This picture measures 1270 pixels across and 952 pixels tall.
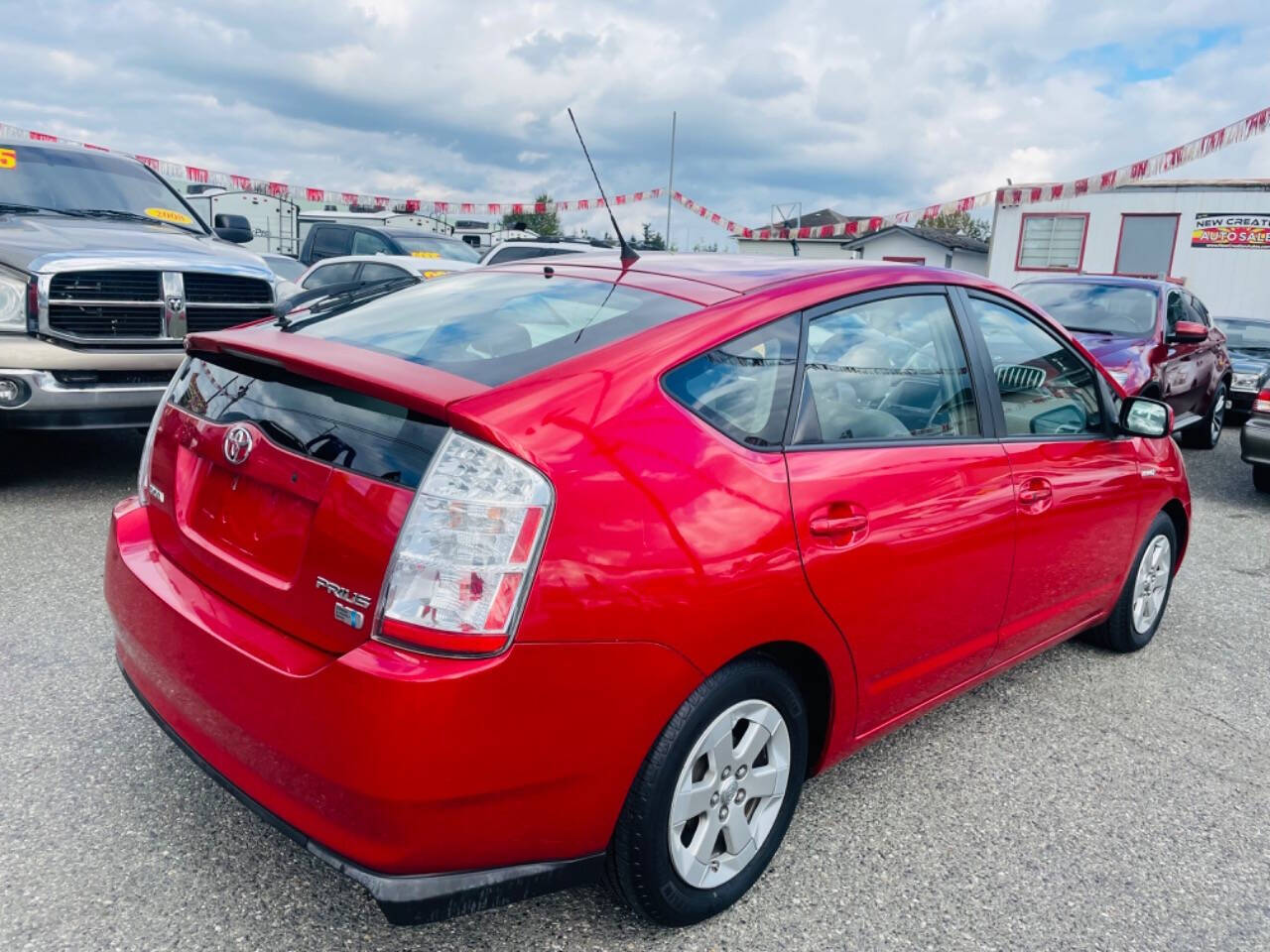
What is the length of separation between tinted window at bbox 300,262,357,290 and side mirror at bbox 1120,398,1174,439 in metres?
8.63

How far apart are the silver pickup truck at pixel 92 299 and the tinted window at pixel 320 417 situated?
129 inches

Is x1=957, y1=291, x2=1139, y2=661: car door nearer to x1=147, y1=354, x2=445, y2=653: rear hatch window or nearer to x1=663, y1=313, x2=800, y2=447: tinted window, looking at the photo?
x1=663, y1=313, x2=800, y2=447: tinted window

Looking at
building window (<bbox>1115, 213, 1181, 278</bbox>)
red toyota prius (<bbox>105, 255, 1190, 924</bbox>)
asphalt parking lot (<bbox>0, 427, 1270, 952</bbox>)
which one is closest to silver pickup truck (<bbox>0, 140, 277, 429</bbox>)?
asphalt parking lot (<bbox>0, 427, 1270, 952</bbox>)

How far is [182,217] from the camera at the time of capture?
278 inches

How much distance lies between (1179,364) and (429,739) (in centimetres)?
899

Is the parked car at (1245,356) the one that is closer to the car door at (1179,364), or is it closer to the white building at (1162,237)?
the car door at (1179,364)

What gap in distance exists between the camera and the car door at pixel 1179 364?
8656 millimetres

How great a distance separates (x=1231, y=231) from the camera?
25094 millimetres

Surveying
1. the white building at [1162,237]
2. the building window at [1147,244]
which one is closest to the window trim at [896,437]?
the white building at [1162,237]

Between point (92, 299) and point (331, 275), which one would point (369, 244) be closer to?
point (331, 275)

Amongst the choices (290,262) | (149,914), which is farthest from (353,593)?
(290,262)

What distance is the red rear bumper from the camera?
5.95ft

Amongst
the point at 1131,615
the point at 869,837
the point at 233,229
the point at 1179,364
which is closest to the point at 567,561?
Result: the point at 869,837

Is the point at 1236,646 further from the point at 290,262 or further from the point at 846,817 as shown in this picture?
the point at 290,262
